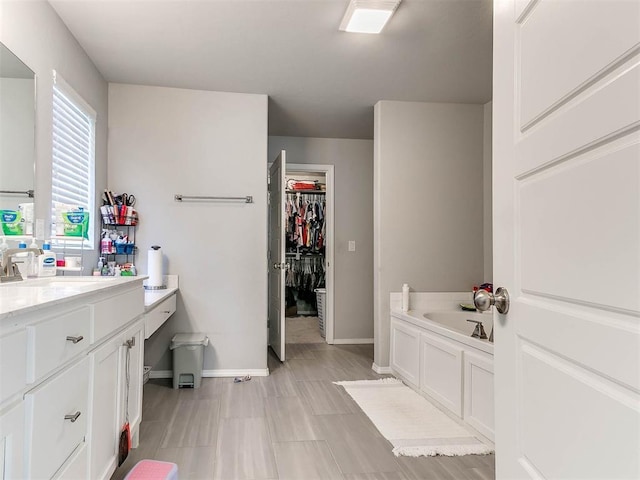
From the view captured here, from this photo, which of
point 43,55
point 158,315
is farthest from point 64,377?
point 43,55

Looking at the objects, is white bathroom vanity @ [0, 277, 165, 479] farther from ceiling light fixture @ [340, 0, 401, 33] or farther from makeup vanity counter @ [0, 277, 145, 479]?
ceiling light fixture @ [340, 0, 401, 33]

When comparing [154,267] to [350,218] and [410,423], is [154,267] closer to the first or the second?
[410,423]

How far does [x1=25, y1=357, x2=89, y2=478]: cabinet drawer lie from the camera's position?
3.49 feet

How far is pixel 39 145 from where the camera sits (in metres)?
2.37

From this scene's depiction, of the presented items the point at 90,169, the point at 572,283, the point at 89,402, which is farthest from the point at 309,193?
the point at 572,283

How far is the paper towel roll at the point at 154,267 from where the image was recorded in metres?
3.44

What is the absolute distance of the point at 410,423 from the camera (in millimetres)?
2723

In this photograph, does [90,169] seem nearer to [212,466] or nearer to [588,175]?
[212,466]

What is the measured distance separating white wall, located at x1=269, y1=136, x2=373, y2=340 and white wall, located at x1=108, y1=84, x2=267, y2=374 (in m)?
1.43

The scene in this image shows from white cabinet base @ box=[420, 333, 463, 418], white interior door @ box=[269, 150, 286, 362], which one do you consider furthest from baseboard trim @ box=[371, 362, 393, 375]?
white interior door @ box=[269, 150, 286, 362]

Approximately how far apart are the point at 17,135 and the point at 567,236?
2.36m

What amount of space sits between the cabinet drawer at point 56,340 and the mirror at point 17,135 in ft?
3.40

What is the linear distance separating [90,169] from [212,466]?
229 centimetres

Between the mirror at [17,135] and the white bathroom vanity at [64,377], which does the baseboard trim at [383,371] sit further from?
the mirror at [17,135]
